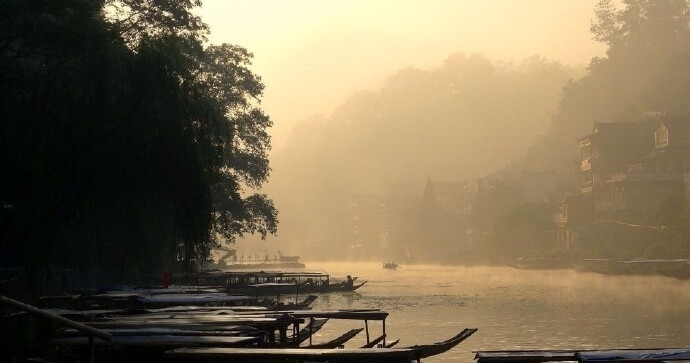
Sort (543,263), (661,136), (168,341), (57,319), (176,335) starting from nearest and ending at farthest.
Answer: (57,319) < (168,341) < (176,335) < (661,136) < (543,263)

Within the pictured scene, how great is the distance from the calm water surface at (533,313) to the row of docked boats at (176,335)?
538 inches

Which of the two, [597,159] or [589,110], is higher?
[589,110]

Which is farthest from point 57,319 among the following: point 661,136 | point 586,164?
point 586,164

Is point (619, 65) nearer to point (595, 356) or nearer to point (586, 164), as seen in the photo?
point (586, 164)

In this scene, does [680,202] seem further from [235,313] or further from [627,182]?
[235,313]

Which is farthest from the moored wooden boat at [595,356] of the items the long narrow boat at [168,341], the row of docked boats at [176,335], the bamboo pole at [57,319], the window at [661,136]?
the window at [661,136]

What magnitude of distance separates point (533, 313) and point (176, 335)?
47.7 m

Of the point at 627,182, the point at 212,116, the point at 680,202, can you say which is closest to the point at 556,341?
the point at 212,116

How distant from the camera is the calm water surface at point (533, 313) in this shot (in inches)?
1902

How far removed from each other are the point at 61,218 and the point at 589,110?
16205cm

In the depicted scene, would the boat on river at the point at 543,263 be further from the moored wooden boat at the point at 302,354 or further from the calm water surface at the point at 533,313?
the moored wooden boat at the point at 302,354

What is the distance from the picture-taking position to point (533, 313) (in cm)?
6550

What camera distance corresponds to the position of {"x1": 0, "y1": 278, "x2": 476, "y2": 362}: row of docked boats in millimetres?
18016

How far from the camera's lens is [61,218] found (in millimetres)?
29844
